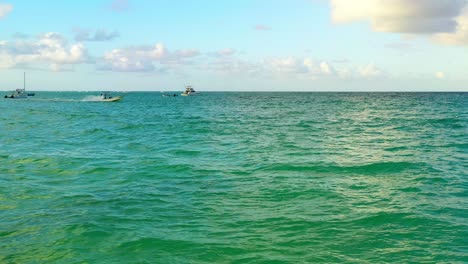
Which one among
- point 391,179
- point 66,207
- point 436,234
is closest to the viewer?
point 436,234

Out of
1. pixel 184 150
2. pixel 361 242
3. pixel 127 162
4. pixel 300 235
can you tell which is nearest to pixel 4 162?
pixel 127 162

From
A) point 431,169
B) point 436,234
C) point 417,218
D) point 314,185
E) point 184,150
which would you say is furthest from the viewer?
point 184,150

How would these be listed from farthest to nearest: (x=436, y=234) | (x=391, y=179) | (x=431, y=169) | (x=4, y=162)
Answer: (x=4, y=162) < (x=431, y=169) < (x=391, y=179) < (x=436, y=234)

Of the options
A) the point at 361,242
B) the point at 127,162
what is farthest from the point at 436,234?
the point at 127,162

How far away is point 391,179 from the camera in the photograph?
1992 centimetres

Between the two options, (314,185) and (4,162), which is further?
(4,162)

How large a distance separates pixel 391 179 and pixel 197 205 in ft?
34.2

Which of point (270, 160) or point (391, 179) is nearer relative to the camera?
point (391, 179)

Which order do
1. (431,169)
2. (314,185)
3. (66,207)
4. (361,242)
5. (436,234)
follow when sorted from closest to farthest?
1. (361,242)
2. (436,234)
3. (66,207)
4. (314,185)
5. (431,169)

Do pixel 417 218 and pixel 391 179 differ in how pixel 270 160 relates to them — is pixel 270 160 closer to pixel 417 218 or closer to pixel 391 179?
pixel 391 179

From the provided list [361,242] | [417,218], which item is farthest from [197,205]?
[417,218]

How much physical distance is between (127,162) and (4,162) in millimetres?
7445

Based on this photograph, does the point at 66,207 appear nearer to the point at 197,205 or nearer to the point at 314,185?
the point at 197,205

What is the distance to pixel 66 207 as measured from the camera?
14930 millimetres
